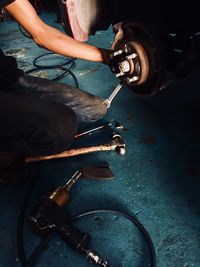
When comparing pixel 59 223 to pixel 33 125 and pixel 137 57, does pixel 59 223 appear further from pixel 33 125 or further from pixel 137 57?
pixel 137 57

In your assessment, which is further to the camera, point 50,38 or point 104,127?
point 104,127

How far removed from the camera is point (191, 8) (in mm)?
944

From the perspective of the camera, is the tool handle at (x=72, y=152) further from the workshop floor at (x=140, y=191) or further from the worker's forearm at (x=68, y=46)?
the worker's forearm at (x=68, y=46)

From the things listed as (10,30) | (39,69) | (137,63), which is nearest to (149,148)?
(137,63)

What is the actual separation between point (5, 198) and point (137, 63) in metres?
0.58

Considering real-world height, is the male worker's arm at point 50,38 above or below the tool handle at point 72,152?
above

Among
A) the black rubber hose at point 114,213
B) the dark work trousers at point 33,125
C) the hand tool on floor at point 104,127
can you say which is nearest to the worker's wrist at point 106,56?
the dark work trousers at point 33,125

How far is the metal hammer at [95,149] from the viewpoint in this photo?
93 cm

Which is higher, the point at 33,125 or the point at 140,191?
the point at 33,125

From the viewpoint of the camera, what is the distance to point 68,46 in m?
0.87

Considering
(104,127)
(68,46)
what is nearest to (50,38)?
(68,46)

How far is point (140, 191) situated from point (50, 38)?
0.57 meters

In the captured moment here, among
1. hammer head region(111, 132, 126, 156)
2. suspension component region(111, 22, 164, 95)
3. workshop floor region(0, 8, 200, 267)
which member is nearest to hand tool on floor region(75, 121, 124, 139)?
workshop floor region(0, 8, 200, 267)

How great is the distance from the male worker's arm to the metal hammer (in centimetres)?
29
